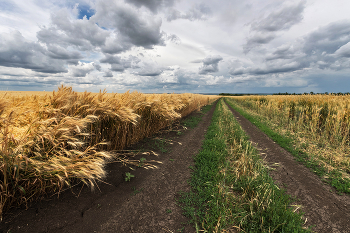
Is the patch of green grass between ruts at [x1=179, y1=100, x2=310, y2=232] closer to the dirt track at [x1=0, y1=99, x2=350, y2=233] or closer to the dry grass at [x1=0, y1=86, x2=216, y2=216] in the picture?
the dirt track at [x1=0, y1=99, x2=350, y2=233]

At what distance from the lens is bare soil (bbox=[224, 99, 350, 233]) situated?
2.45 m

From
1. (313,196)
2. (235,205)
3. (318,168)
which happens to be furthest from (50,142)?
(318,168)

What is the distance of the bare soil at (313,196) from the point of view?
245cm

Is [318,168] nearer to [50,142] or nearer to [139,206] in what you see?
[139,206]

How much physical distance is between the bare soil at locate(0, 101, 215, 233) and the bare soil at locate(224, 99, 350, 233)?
90.6 inches

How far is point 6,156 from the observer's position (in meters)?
1.83

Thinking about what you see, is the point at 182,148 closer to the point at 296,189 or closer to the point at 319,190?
the point at 296,189

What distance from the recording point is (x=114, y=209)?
2441mm

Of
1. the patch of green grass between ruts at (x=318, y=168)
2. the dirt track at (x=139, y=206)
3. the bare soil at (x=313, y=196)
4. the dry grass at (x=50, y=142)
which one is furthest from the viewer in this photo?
the patch of green grass between ruts at (x=318, y=168)

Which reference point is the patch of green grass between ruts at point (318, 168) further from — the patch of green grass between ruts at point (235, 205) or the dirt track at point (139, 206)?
the patch of green grass between ruts at point (235, 205)

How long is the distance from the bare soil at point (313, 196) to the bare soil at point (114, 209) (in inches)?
90.6

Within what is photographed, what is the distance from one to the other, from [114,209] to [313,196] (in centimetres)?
415

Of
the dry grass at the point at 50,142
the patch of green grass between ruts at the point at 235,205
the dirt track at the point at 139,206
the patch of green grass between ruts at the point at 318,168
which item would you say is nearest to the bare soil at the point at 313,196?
the dirt track at the point at 139,206

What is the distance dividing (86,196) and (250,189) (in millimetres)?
3222
